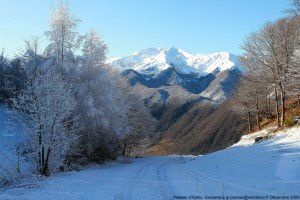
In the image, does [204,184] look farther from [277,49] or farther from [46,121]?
[277,49]

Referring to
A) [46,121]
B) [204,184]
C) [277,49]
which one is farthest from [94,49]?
[204,184]

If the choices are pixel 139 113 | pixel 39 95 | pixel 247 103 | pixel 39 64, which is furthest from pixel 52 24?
pixel 247 103

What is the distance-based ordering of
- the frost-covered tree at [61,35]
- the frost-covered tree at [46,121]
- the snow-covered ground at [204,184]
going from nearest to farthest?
the snow-covered ground at [204,184] → the frost-covered tree at [46,121] → the frost-covered tree at [61,35]

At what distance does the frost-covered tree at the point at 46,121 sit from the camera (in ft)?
97.7

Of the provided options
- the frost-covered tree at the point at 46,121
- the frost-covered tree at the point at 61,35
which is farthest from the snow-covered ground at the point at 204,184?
the frost-covered tree at the point at 61,35

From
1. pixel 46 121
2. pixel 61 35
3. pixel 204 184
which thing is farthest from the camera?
pixel 61 35

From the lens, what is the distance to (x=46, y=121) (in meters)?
29.8

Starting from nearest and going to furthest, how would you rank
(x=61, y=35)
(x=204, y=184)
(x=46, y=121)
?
(x=204, y=184)
(x=46, y=121)
(x=61, y=35)

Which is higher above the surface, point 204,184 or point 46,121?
point 46,121

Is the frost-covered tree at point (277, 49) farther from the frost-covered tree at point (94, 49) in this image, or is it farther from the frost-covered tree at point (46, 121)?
the frost-covered tree at point (46, 121)

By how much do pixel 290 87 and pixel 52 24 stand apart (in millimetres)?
25449

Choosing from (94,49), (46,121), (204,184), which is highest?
(94,49)

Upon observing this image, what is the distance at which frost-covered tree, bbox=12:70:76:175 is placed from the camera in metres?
29.8

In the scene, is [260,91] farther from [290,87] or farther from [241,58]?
[290,87]
